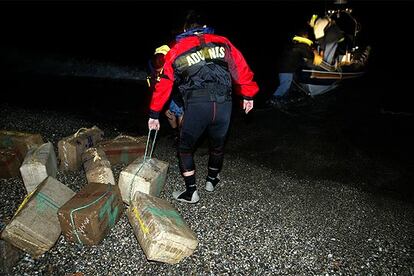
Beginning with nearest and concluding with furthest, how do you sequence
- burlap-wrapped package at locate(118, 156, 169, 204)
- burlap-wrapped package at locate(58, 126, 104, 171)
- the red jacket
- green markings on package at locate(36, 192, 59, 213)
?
1. green markings on package at locate(36, 192, 59, 213)
2. the red jacket
3. burlap-wrapped package at locate(118, 156, 169, 204)
4. burlap-wrapped package at locate(58, 126, 104, 171)

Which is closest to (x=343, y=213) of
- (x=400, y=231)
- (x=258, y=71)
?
(x=400, y=231)

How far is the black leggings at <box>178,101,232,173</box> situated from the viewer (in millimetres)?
3371

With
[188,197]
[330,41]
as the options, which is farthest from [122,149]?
[330,41]

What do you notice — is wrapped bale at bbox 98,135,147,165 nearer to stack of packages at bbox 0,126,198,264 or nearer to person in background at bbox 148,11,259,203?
stack of packages at bbox 0,126,198,264

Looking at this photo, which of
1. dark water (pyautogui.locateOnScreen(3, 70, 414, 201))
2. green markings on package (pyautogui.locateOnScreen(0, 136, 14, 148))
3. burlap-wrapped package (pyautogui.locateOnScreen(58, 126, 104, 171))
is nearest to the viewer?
burlap-wrapped package (pyautogui.locateOnScreen(58, 126, 104, 171))

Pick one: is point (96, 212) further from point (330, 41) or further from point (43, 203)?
point (330, 41)

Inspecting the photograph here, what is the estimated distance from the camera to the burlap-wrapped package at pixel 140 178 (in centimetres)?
351

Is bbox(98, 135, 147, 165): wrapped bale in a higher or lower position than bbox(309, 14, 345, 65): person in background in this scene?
lower

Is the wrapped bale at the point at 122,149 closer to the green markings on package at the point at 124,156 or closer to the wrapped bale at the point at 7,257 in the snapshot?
the green markings on package at the point at 124,156

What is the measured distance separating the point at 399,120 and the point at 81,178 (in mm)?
7211

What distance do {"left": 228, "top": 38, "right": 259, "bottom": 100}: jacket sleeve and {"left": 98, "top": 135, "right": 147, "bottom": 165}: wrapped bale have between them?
5.70 feet

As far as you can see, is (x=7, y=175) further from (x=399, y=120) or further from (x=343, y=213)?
(x=399, y=120)

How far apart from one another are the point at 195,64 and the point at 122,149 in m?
1.88

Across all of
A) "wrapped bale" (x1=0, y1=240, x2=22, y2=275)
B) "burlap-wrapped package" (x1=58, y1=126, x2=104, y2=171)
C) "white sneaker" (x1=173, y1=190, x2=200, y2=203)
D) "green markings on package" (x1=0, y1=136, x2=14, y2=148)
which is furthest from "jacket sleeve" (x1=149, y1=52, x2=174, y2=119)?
"green markings on package" (x1=0, y1=136, x2=14, y2=148)
